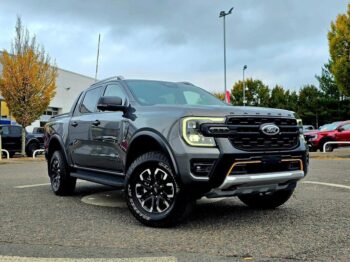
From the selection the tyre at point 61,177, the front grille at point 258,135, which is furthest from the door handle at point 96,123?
the front grille at point 258,135

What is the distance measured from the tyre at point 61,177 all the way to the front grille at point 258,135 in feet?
11.9

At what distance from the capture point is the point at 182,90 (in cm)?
652

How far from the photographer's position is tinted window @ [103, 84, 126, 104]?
608 cm

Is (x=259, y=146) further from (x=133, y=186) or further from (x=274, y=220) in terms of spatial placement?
(x=133, y=186)

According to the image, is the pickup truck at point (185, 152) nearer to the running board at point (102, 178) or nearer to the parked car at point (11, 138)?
the running board at point (102, 178)

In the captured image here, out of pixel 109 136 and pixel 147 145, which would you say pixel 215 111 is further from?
pixel 109 136

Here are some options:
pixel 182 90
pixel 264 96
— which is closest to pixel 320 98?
pixel 264 96

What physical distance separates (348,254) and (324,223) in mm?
1227

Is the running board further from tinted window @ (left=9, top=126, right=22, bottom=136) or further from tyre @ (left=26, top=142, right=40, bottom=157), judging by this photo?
tyre @ (left=26, top=142, right=40, bottom=157)

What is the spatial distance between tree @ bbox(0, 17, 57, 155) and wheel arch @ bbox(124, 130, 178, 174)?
54.4ft

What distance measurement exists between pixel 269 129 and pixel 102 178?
2.51 metres

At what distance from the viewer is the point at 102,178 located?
618 centimetres

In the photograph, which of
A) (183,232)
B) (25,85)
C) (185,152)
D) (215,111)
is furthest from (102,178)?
(25,85)

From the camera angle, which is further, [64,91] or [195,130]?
[64,91]
